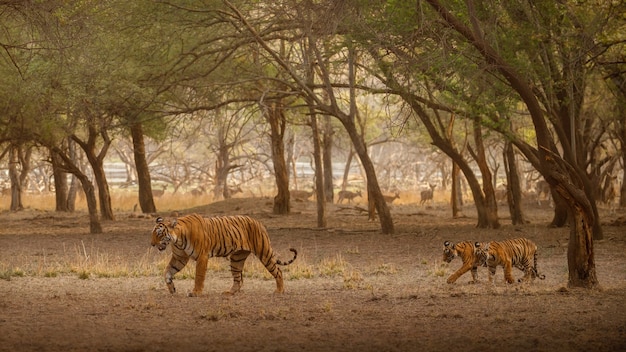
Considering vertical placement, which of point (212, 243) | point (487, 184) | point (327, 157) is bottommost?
point (212, 243)

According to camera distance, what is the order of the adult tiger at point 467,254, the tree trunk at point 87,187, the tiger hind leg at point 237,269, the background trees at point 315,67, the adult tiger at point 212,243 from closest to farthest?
the adult tiger at point 212,243 < the tiger hind leg at point 237,269 < the adult tiger at point 467,254 < the background trees at point 315,67 < the tree trunk at point 87,187

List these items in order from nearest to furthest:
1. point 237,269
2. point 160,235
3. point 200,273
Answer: point 160,235
point 200,273
point 237,269

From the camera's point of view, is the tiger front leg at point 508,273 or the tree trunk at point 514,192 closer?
the tiger front leg at point 508,273

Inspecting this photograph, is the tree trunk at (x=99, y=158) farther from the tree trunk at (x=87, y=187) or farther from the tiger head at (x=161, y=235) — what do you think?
the tiger head at (x=161, y=235)

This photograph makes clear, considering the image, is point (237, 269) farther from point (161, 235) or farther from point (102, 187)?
point (102, 187)

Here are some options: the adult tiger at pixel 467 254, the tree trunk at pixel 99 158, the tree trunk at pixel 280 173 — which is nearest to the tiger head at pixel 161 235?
the adult tiger at pixel 467 254

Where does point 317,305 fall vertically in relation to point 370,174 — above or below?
below

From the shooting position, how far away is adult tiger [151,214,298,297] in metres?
12.7

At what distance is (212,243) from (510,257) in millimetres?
4264

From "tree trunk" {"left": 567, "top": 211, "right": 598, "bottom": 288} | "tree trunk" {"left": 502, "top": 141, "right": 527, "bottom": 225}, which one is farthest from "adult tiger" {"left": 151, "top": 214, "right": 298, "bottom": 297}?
"tree trunk" {"left": 502, "top": 141, "right": 527, "bottom": 225}

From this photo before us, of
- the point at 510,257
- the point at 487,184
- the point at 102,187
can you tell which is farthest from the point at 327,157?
the point at 510,257

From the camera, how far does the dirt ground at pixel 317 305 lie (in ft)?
31.9

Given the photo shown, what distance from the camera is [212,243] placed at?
511 inches

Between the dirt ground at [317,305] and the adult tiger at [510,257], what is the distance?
0.32 metres
